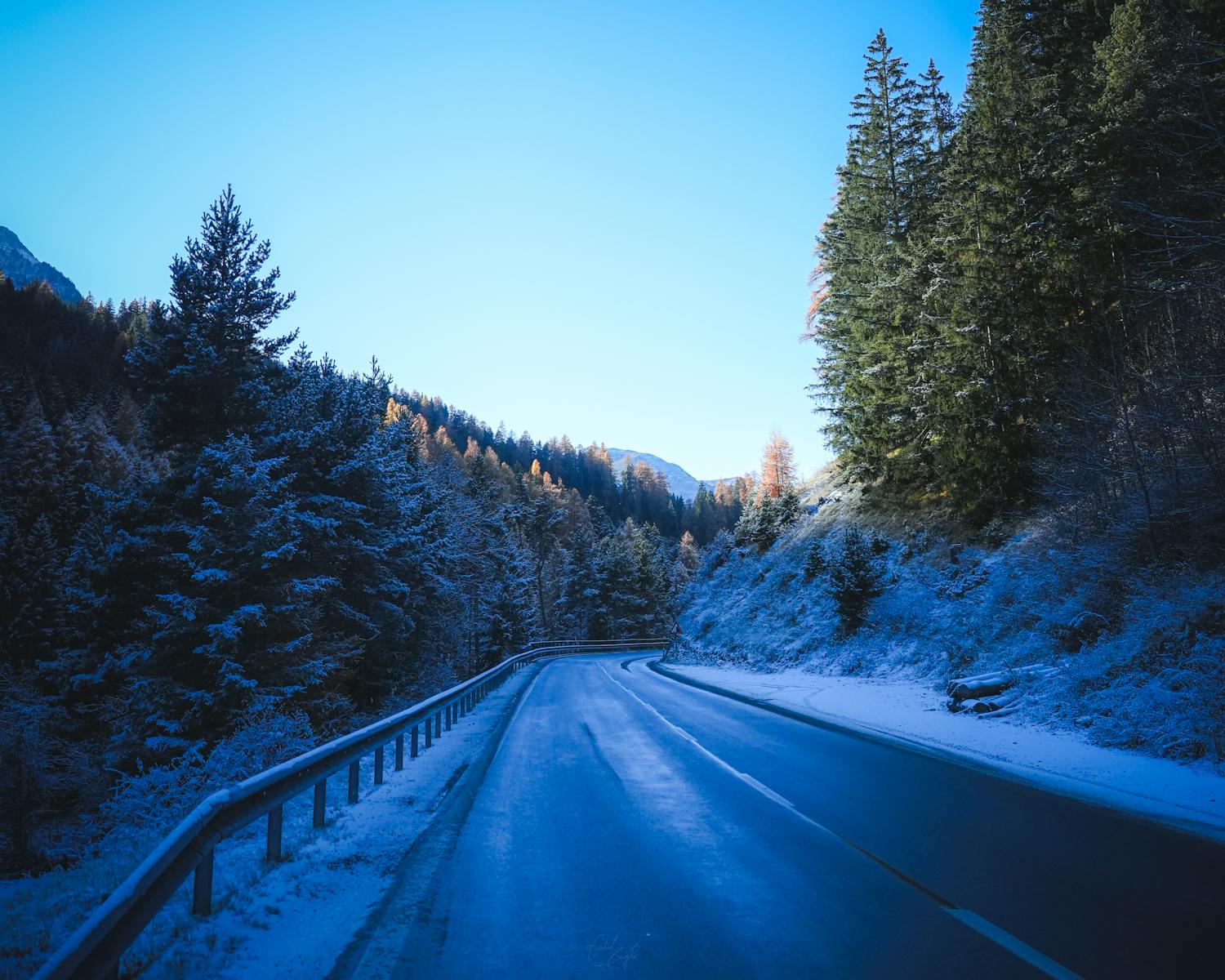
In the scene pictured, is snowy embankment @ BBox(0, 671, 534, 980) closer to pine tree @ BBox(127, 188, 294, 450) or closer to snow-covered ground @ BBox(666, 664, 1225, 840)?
snow-covered ground @ BBox(666, 664, 1225, 840)

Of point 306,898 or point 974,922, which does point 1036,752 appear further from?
point 306,898

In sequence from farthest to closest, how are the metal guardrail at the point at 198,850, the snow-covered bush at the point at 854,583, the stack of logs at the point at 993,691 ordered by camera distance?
the snow-covered bush at the point at 854,583, the stack of logs at the point at 993,691, the metal guardrail at the point at 198,850

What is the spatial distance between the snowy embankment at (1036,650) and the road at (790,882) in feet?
6.24

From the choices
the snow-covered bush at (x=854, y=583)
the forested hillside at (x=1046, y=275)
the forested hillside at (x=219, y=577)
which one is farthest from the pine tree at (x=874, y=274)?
the forested hillside at (x=219, y=577)

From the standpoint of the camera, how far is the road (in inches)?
155

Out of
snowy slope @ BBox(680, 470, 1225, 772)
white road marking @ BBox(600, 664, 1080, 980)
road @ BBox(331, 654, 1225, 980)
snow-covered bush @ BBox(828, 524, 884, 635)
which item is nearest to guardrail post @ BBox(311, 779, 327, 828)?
road @ BBox(331, 654, 1225, 980)

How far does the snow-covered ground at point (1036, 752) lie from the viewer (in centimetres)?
715

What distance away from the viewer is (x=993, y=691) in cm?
1350

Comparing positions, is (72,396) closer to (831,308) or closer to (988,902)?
(831,308)

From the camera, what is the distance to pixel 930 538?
84.4 ft

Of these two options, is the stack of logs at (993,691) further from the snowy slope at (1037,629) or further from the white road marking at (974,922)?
the white road marking at (974,922)

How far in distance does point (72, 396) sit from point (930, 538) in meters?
80.0

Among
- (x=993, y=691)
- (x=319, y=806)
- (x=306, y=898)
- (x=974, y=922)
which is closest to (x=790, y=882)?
(x=974, y=922)

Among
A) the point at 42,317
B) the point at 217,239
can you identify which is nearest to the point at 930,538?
the point at 217,239
